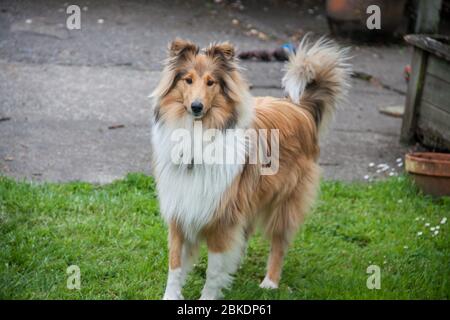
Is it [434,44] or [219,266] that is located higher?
[434,44]

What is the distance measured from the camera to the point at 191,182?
392 centimetres

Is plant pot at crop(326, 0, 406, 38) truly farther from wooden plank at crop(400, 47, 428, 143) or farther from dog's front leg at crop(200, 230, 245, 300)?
dog's front leg at crop(200, 230, 245, 300)

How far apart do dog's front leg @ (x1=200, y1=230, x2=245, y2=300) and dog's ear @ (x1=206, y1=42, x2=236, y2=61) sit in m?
1.13

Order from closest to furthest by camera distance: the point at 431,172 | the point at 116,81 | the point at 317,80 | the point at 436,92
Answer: the point at 317,80, the point at 431,172, the point at 436,92, the point at 116,81

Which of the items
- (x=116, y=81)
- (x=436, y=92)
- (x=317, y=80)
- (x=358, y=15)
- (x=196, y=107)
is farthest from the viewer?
(x=358, y=15)

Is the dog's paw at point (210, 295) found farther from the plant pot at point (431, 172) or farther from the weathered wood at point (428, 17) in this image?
the weathered wood at point (428, 17)

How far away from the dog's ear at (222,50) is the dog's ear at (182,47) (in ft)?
0.28

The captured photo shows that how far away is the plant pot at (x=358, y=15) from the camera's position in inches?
398

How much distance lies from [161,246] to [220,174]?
1091 mm

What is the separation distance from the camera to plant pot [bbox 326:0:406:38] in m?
10.1

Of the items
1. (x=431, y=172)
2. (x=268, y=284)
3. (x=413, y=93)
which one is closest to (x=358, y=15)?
(x=413, y=93)

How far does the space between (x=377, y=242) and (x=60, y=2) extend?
7.07 meters

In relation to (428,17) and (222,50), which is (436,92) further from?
(222,50)

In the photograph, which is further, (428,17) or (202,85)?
(428,17)
